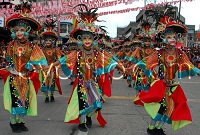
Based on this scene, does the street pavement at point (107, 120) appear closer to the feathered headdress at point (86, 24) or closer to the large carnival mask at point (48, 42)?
the large carnival mask at point (48, 42)

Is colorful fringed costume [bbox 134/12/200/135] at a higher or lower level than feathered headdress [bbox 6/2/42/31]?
lower

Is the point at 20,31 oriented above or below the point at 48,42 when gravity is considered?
above

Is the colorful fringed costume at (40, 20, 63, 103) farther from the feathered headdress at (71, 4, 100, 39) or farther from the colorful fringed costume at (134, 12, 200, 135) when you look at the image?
the colorful fringed costume at (134, 12, 200, 135)

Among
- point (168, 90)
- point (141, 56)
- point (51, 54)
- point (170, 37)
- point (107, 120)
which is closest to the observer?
point (168, 90)

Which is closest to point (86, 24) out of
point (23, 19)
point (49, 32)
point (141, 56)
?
point (23, 19)

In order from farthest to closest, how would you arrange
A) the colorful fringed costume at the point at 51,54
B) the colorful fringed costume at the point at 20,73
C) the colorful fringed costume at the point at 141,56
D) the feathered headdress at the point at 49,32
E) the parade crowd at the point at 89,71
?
the colorful fringed costume at the point at 141,56
the feathered headdress at the point at 49,32
the colorful fringed costume at the point at 51,54
the colorful fringed costume at the point at 20,73
the parade crowd at the point at 89,71

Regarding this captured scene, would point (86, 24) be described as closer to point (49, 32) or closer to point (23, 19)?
point (23, 19)

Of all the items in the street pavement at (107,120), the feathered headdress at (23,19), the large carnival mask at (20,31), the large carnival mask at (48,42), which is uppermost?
the feathered headdress at (23,19)

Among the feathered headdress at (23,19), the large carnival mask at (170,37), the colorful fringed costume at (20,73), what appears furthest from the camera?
the feathered headdress at (23,19)

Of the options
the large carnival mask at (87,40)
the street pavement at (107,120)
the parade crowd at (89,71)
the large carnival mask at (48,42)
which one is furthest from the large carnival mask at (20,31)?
the large carnival mask at (48,42)

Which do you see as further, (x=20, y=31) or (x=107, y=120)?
(x=107, y=120)

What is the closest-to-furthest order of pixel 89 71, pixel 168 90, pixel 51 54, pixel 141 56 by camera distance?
pixel 168 90 < pixel 89 71 < pixel 51 54 < pixel 141 56

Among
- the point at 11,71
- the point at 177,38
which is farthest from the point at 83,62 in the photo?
the point at 177,38

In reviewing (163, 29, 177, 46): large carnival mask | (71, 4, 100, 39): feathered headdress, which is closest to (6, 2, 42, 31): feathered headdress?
(71, 4, 100, 39): feathered headdress
